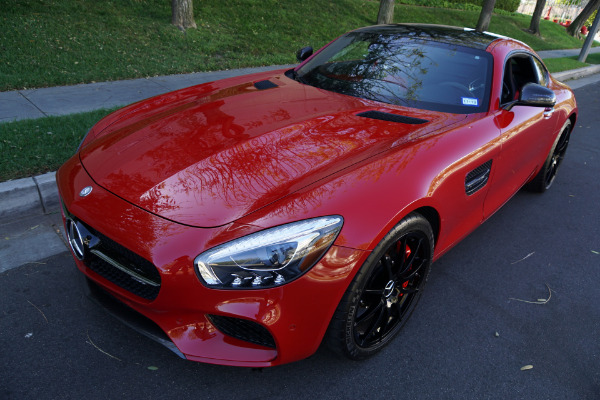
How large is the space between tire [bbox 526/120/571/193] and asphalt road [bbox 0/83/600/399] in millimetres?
1140

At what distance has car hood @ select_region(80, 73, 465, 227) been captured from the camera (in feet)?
6.31

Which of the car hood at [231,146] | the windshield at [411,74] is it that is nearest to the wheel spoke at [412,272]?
the car hood at [231,146]

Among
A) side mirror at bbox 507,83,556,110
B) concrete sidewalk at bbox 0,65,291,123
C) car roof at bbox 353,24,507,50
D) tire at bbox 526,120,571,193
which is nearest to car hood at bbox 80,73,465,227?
side mirror at bbox 507,83,556,110

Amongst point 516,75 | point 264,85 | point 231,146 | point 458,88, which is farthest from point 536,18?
point 231,146

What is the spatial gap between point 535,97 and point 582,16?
2739cm

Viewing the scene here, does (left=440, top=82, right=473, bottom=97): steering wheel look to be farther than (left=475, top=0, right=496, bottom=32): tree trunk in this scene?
No

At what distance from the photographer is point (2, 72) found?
603cm

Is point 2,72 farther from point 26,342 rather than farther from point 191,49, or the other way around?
point 26,342

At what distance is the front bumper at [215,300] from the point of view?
1722 mm

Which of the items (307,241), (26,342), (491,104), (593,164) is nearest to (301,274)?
(307,241)

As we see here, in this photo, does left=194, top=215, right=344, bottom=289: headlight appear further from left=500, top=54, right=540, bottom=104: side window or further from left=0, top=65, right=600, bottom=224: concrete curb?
left=0, top=65, right=600, bottom=224: concrete curb

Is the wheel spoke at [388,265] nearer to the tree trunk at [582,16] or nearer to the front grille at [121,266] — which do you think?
the front grille at [121,266]

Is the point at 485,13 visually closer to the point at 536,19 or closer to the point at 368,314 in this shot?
the point at 536,19

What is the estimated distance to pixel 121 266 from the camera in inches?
74.6
